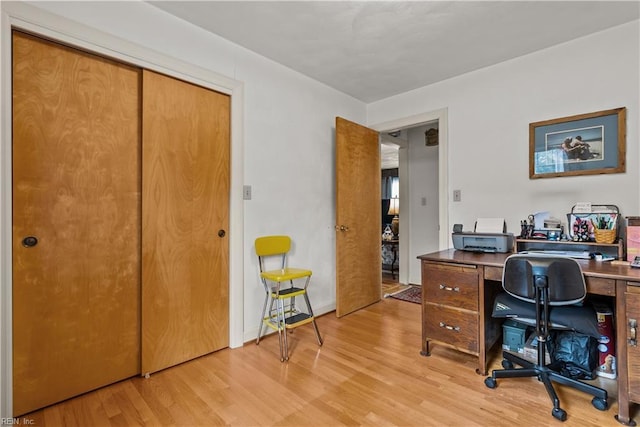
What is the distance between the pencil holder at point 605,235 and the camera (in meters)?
2.06

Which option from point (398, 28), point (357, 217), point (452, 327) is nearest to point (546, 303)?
point (452, 327)

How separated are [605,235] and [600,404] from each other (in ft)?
3.52

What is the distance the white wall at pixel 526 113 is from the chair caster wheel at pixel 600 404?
1.32 metres

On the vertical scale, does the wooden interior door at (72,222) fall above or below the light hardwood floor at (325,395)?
above

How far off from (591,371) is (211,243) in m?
2.77

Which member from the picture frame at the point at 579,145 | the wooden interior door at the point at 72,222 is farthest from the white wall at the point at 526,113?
the wooden interior door at the point at 72,222

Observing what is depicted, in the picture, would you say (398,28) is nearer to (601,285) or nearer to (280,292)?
(601,285)

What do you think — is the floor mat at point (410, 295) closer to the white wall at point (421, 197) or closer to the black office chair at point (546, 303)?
the white wall at point (421, 197)

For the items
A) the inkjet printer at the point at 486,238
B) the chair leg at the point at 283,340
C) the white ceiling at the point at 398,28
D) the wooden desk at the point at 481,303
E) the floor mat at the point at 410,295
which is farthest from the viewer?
the floor mat at the point at 410,295

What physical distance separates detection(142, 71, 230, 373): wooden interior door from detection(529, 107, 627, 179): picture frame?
2.59 metres

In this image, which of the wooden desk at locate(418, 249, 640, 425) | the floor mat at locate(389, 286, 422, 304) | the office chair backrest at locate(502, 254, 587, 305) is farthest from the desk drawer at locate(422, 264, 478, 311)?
the floor mat at locate(389, 286, 422, 304)

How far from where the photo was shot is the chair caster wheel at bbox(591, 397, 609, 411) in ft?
5.43

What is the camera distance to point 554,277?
5.55 ft

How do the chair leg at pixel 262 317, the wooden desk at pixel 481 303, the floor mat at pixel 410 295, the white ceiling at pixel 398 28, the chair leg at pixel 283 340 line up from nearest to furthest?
1. the wooden desk at pixel 481 303
2. the white ceiling at pixel 398 28
3. the chair leg at pixel 283 340
4. the chair leg at pixel 262 317
5. the floor mat at pixel 410 295
